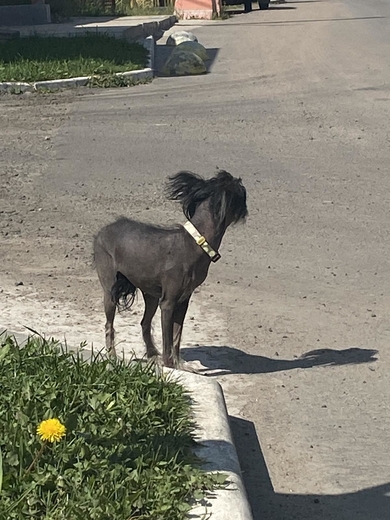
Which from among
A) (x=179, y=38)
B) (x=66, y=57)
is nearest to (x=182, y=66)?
(x=66, y=57)

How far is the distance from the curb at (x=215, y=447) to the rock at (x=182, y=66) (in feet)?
40.8

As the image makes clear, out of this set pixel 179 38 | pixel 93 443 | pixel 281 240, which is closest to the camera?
pixel 93 443

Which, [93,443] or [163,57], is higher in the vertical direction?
[93,443]

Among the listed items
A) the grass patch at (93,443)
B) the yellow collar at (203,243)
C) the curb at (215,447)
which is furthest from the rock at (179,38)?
the grass patch at (93,443)

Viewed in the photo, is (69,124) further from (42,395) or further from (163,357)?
(42,395)

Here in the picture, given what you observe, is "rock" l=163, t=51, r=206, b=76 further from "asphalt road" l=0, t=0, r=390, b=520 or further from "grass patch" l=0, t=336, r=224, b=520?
"grass patch" l=0, t=336, r=224, b=520

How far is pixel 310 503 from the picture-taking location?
4.20 metres

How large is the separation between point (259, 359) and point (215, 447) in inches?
68.6

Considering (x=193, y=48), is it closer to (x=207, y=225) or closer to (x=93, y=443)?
(x=207, y=225)

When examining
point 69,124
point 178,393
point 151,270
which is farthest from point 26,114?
point 178,393

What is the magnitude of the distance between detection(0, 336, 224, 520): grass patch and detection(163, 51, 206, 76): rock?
1297cm

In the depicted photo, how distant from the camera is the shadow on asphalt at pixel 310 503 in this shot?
13.4 feet

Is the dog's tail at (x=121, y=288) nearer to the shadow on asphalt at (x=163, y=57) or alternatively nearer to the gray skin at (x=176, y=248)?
the gray skin at (x=176, y=248)

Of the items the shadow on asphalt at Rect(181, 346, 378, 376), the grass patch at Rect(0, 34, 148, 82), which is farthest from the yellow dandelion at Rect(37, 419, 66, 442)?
the grass patch at Rect(0, 34, 148, 82)
